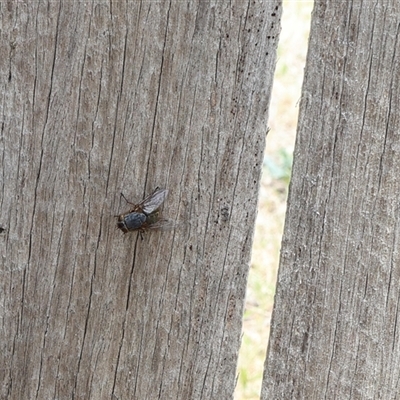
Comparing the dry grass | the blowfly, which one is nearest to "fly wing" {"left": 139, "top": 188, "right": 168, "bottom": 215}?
the blowfly

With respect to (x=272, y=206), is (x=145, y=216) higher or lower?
lower

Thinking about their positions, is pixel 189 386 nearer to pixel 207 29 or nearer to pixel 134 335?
pixel 134 335

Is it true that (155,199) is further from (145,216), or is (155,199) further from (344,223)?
(344,223)

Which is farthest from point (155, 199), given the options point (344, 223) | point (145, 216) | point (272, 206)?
point (272, 206)

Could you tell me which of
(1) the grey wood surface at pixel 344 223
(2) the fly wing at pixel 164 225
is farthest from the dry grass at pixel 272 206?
(2) the fly wing at pixel 164 225

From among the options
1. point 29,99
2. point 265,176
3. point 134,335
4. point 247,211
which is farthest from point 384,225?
point 265,176

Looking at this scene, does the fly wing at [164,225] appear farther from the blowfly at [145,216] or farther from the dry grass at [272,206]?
the dry grass at [272,206]
